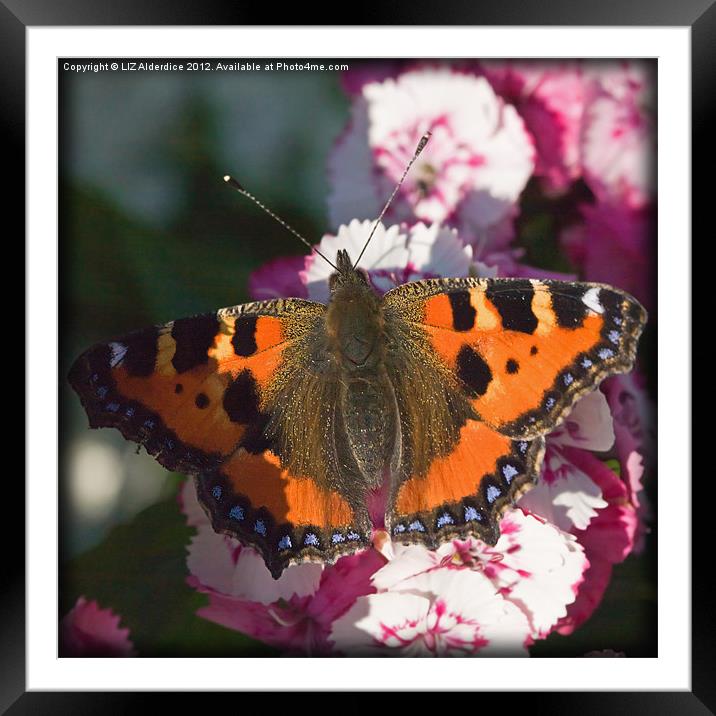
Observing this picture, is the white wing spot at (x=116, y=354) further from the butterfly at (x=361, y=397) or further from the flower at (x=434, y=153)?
the flower at (x=434, y=153)

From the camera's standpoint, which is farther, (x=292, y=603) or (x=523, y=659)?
(x=523, y=659)

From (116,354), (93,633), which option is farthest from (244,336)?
(93,633)

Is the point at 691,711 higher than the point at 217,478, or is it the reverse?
the point at 217,478

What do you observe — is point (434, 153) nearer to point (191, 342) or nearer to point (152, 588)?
point (191, 342)

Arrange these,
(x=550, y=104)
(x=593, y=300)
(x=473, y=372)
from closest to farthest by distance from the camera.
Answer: (x=593, y=300) < (x=473, y=372) < (x=550, y=104)

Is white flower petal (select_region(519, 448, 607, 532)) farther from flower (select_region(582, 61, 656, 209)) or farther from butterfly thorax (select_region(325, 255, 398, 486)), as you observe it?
flower (select_region(582, 61, 656, 209))

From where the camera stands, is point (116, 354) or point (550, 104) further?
point (550, 104)

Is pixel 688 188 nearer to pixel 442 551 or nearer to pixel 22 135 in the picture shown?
pixel 442 551

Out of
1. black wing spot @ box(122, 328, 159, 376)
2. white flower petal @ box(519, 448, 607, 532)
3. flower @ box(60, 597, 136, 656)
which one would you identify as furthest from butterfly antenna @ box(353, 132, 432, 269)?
flower @ box(60, 597, 136, 656)

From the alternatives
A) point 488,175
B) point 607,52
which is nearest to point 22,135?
point 488,175
